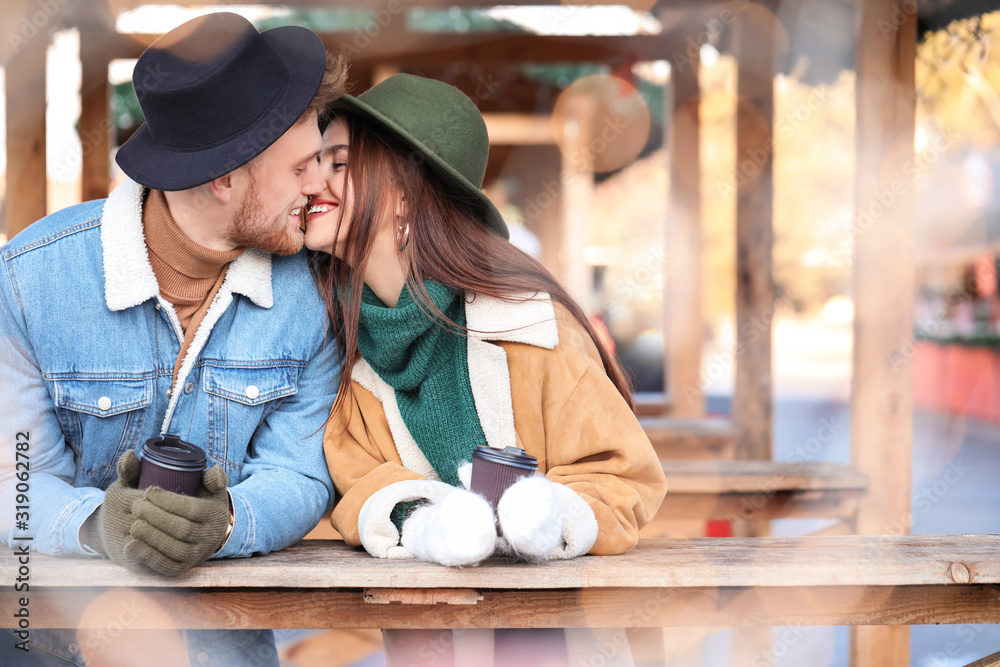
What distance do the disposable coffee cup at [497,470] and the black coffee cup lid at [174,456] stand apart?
53 cm

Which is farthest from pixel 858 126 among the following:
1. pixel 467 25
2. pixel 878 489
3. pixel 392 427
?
pixel 467 25

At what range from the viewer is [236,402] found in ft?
6.60

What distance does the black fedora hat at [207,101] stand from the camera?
1746 mm

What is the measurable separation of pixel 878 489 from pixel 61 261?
10.0ft

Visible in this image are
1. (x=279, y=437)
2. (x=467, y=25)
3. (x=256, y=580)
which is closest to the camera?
(x=256, y=580)

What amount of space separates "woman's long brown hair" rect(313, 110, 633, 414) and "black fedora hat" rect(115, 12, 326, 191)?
9.5 inches

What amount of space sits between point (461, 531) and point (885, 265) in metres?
2.54

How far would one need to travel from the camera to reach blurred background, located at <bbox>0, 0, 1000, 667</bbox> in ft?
12.5

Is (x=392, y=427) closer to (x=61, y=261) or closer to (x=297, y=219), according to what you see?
(x=297, y=219)

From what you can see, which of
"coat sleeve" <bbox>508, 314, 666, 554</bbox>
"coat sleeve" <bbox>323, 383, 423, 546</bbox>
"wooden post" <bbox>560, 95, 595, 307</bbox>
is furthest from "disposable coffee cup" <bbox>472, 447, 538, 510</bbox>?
"wooden post" <bbox>560, 95, 595, 307</bbox>

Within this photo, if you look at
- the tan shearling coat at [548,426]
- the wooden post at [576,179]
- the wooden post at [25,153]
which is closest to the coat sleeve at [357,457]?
the tan shearling coat at [548,426]

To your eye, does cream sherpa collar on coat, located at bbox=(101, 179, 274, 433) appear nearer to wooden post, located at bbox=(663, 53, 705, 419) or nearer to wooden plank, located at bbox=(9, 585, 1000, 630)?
wooden plank, located at bbox=(9, 585, 1000, 630)

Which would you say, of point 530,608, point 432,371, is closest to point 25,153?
point 432,371

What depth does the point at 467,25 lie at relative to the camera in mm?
10172
